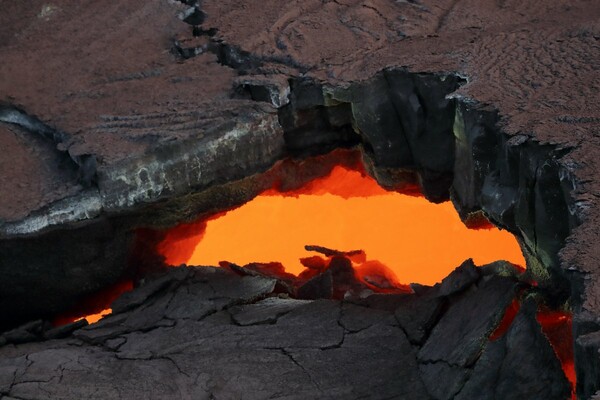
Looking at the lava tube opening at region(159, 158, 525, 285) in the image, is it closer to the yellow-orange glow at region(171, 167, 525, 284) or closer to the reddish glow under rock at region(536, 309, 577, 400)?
the yellow-orange glow at region(171, 167, 525, 284)

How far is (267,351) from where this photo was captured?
3.84 m

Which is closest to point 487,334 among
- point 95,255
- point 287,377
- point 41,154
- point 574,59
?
point 287,377

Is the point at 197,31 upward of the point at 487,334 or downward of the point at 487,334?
upward

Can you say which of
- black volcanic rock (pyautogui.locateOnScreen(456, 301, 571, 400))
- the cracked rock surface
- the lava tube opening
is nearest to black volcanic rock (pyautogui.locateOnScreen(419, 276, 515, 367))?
the cracked rock surface

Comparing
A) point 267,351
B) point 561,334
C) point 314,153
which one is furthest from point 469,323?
point 314,153

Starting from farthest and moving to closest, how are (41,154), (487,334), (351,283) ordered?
(351,283), (41,154), (487,334)

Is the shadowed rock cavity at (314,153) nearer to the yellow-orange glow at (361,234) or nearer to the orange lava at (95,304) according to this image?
the orange lava at (95,304)

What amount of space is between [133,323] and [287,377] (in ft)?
2.93

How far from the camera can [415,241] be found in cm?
577

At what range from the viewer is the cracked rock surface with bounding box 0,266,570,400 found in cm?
347

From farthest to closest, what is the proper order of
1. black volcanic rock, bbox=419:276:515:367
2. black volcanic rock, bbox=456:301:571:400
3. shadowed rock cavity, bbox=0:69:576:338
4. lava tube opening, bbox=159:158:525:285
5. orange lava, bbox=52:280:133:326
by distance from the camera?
lava tube opening, bbox=159:158:525:285 < orange lava, bbox=52:280:133:326 < shadowed rock cavity, bbox=0:69:576:338 < black volcanic rock, bbox=419:276:515:367 < black volcanic rock, bbox=456:301:571:400

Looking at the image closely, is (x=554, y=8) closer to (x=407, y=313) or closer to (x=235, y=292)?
(x=407, y=313)

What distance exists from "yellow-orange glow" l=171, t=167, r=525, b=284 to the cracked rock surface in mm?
1313

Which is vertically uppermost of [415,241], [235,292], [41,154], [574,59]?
[574,59]
